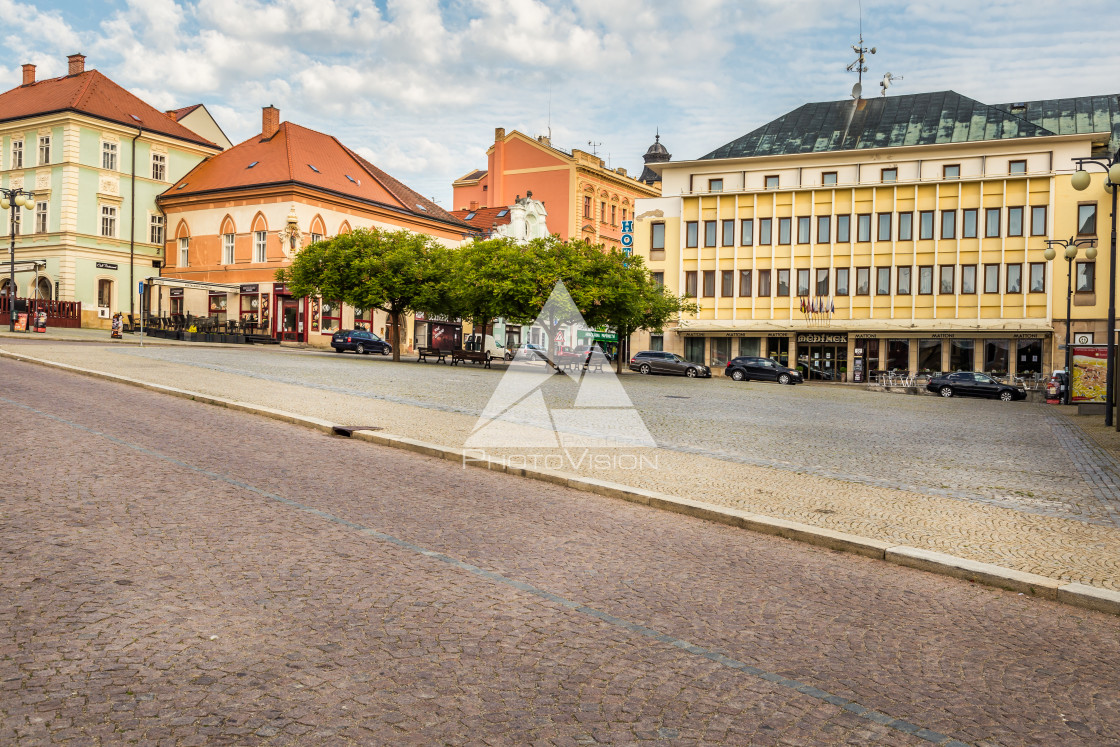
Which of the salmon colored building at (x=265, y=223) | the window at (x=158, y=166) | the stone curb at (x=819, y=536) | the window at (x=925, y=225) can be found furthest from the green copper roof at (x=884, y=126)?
the stone curb at (x=819, y=536)

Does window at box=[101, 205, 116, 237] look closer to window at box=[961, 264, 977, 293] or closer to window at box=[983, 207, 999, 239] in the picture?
window at box=[961, 264, 977, 293]

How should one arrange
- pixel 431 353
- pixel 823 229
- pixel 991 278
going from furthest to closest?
pixel 823 229, pixel 991 278, pixel 431 353

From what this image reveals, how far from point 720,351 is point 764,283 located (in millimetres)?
5167

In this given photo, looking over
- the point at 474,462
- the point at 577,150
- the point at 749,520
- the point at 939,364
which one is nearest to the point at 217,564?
the point at 749,520

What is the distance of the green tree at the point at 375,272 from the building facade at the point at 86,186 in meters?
20.2

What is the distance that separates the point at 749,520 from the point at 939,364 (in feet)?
160

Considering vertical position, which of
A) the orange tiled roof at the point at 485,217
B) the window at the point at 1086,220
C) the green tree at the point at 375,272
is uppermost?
the orange tiled roof at the point at 485,217

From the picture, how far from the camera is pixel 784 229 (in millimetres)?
56969

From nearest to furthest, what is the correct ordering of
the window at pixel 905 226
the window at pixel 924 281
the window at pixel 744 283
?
the window at pixel 924 281
the window at pixel 905 226
the window at pixel 744 283

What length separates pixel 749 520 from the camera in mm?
8367

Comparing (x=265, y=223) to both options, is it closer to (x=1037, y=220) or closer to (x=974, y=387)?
(x=974, y=387)

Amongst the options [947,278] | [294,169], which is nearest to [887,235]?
[947,278]

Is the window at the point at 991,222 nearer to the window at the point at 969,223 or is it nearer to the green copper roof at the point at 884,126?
the window at the point at 969,223

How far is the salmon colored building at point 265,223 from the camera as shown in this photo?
186ft
